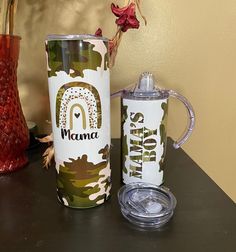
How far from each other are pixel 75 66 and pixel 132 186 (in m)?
0.20

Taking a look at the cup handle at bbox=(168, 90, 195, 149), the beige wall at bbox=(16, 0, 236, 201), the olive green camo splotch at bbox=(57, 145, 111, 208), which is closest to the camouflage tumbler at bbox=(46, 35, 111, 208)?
the olive green camo splotch at bbox=(57, 145, 111, 208)

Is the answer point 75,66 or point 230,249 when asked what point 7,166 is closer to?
point 75,66

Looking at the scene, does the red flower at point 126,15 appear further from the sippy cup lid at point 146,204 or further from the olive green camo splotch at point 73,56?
the sippy cup lid at point 146,204

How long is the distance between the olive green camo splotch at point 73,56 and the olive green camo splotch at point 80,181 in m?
0.12

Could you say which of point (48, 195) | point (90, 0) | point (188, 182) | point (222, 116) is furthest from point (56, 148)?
point (222, 116)

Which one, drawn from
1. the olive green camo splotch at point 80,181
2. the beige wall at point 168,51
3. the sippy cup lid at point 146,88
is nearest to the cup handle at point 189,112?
the sippy cup lid at point 146,88

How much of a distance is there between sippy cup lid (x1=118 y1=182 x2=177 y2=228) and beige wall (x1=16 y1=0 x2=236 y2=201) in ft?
1.09

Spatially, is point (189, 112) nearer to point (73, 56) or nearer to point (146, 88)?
point (146, 88)

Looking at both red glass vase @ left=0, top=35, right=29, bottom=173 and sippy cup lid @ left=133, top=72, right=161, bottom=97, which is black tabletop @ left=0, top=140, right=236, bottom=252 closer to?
red glass vase @ left=0, top=35, right=29, bottom=173

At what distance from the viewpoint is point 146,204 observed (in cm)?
38

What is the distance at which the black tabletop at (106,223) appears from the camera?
31cm

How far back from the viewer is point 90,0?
651 millimetres

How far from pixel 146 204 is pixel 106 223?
62 mm

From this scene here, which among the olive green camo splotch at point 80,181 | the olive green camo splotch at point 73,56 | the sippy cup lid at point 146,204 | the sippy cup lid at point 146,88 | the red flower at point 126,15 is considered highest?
the red flower at point 126,15
